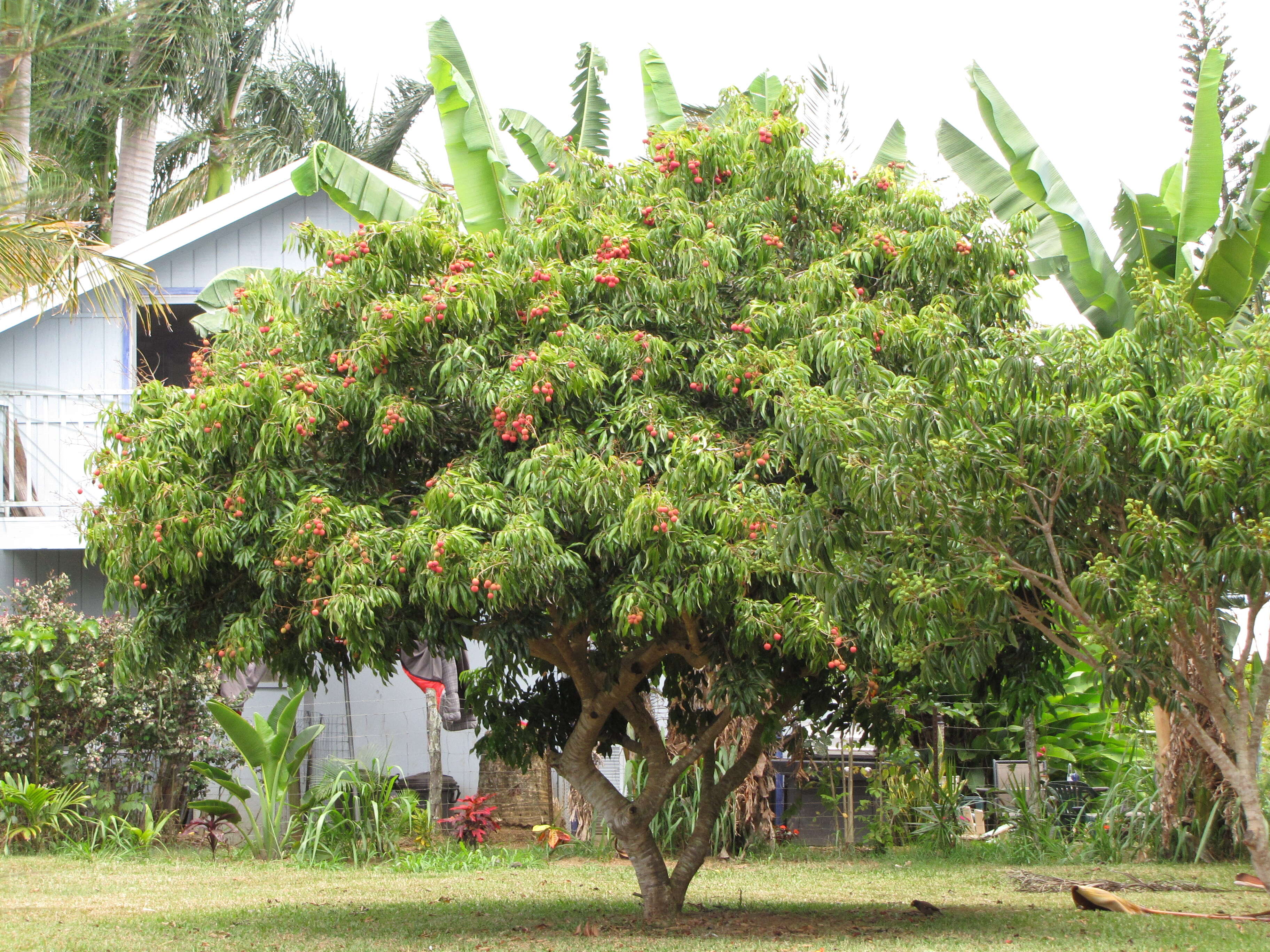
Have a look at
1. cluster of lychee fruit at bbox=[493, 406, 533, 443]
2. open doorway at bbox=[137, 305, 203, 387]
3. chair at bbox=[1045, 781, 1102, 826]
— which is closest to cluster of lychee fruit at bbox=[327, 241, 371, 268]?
cluster of lychee fruit at bbox=[493, 406, 533, 443]

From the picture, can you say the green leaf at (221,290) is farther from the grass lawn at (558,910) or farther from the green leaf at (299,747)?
the grass lawn at (558,910)

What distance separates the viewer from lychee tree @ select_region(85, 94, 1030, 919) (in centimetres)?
716

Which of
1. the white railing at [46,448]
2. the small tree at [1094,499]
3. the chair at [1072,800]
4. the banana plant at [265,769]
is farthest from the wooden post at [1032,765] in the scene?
the white railing at [46,448]

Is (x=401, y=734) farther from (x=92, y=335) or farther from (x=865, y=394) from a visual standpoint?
(x=865, y=394)

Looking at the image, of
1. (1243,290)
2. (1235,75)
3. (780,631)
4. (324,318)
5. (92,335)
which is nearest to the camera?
(780,631)

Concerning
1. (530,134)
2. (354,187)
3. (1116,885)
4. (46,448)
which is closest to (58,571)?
(46,448)

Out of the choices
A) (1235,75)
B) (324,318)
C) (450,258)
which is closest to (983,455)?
(450,258)

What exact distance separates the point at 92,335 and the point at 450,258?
8.40 meters

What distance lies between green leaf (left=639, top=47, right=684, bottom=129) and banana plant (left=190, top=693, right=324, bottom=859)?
21.8ft

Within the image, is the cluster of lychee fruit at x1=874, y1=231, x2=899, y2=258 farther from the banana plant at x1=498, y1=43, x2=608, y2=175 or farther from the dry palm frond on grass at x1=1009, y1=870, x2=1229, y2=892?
the dry palm frond on grass at x1=1009, y1=870, x2=1229, y2=892

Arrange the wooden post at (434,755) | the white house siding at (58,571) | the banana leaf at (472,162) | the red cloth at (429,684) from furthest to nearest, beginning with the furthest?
1. the white house siding at (58,571)
2. the red cloth at (429,684)
3. the wooden post at (434,755)
4. the banana leaf at (472,162)

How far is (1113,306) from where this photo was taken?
36.8 feet

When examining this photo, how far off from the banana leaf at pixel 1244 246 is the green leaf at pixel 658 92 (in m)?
4.68

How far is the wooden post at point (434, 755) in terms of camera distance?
14102mm
